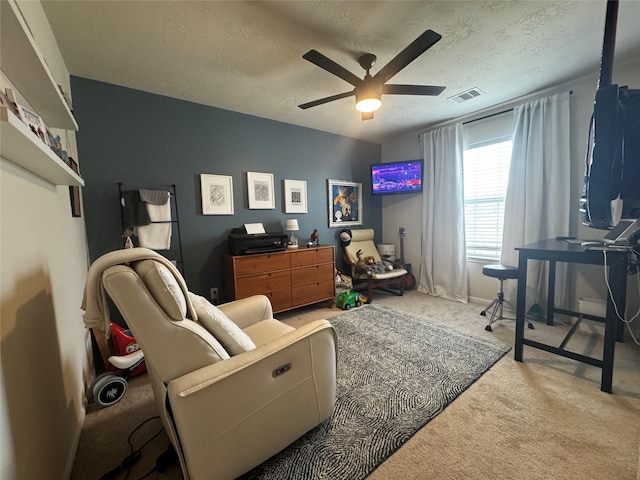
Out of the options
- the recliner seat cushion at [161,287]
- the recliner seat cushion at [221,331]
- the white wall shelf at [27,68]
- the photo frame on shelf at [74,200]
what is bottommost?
the recliner seat cushion at [221,331]

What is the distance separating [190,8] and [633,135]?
7.99 ft

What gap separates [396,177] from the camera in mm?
4016

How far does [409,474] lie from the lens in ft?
3.79

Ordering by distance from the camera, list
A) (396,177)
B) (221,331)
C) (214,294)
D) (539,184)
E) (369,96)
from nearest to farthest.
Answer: (221,331) → (369,96) → (539,184) → (214,294) → (396,177)

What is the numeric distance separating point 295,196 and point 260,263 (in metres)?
1.20

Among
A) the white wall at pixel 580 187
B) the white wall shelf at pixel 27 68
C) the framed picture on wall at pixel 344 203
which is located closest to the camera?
the white wall shelf at pixel 27 68

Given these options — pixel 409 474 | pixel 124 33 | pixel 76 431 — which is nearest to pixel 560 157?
pixel 409 474

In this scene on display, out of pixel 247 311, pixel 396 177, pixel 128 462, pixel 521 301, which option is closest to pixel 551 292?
pixel 521 301

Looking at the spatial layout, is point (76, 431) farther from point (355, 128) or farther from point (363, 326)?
point (355, 128)

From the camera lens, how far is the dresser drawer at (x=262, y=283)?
2732 millimetres

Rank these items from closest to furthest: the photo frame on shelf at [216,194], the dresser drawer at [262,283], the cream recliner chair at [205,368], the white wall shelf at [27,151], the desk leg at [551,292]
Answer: the white wall shelf at [27,151] < the cream recliner chair at [205,368] < the desk leg at [551,292] < the dresser drawer at [262,283] < the photo frame on shelf at [216,194]

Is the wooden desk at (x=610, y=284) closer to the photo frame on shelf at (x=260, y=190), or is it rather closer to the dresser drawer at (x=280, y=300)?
the dresser drawer at (x=280, y=300)

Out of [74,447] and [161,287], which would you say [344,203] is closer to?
[161,287]

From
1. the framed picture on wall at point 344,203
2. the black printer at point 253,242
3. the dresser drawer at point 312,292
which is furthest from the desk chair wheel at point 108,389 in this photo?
the framed picture on wall at point 344,203
